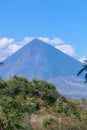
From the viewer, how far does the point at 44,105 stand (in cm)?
13525

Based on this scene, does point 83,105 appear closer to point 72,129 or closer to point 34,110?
point 34,110

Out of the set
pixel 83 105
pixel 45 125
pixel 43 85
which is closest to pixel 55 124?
pixel 45 125

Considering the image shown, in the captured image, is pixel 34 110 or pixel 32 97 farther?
pixel 32 97

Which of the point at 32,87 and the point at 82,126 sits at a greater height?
the point at 32,87

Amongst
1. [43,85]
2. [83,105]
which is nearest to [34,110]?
[43,85]

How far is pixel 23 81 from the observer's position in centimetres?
14238

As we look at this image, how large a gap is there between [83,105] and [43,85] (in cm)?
2617

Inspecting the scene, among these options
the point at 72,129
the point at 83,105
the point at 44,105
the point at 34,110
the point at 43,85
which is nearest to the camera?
the point at 72,129

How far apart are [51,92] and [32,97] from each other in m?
6.87

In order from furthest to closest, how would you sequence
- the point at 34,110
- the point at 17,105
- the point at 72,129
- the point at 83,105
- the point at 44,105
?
the point at 83,105 → the point at 44,105 → the point at 34,110 → the point at 17,105 → the point at 72,129

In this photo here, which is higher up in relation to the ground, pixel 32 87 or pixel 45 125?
pixel 32 87

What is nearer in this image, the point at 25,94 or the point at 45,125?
the point at 45,125

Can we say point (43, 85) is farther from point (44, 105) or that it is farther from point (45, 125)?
point (45, 125)

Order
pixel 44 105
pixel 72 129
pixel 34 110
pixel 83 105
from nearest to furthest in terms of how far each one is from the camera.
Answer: pixel 72 129
pixel 34 110
pixel 44 105
pixel 83 105
